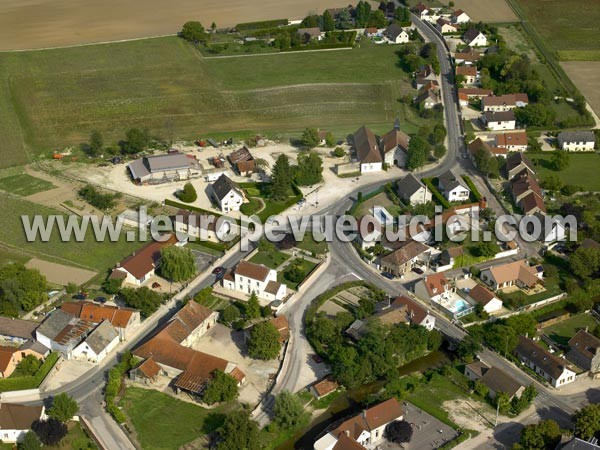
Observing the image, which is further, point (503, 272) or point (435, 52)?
point (435, 52)

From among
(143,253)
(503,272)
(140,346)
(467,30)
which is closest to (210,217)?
(143,253)

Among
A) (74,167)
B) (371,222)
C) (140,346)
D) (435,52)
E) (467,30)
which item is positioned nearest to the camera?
(140,346)

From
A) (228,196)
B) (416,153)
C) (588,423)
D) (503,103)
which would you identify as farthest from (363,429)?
(503,103)

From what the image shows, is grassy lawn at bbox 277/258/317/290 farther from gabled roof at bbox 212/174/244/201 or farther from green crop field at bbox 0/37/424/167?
green crop field at bbox 0/37/424/167

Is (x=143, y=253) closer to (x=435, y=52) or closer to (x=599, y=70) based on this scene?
(x=435, y=52)

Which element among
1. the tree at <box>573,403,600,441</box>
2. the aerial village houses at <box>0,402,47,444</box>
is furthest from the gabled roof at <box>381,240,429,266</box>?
the aerial village houses at <box>0,402,47,444</box>

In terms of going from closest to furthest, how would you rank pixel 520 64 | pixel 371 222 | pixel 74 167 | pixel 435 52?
pixel 371 222
pixel 74 167
pixel 520 64
pixel 435 52

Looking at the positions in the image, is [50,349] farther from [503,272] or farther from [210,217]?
[503,272]

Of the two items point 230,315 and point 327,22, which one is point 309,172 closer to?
point 230,315
